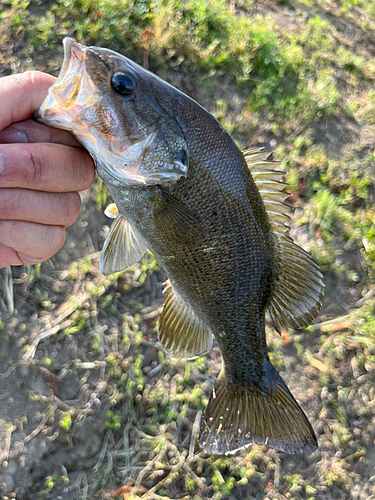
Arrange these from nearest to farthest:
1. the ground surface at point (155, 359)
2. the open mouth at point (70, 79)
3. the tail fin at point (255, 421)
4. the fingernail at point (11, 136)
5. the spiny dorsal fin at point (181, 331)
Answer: the open mouth at point (70, 79), the fingernail at point (11, 136), the tail fin at point (255, 421), the spiny dorsal fin at point (181, 331), the ground surface at point (155, 359)

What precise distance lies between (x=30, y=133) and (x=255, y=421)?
164 cm

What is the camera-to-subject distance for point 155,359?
2.71 meters

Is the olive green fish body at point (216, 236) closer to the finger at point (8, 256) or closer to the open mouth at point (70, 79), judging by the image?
the open mouth at point (70, 79)

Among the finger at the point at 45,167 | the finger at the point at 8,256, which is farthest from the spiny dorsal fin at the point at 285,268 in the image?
the finger at the point at 8,256

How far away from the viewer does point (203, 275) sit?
5.40ft

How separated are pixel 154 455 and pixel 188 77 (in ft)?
10.2

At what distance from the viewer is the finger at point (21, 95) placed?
140cm

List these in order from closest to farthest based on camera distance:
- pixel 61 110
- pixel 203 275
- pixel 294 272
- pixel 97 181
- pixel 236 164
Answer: pixel 61 110 → pixel 236 164 → pixel 203 275 → pixel 294 272 → pixel 97 181

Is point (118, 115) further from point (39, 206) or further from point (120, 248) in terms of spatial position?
point (120, 248)

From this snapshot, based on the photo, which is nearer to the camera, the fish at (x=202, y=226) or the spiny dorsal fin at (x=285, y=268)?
the fish at (x=202, y=226)

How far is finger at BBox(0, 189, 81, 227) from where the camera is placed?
145 centimetres

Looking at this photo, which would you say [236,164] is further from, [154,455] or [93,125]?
[154,455]

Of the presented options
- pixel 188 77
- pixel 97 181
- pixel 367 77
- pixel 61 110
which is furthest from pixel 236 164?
pixel 367 77

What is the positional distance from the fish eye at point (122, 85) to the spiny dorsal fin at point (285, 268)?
0.56 metres
